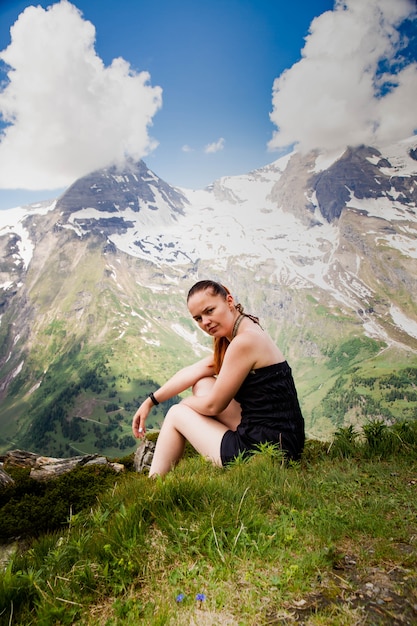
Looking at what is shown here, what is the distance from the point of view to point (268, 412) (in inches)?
222

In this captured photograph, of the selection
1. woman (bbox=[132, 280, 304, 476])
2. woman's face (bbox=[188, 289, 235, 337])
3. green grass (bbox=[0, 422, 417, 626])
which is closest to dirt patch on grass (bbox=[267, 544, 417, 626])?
green grass (bbox=[0, 422, 417, 626])

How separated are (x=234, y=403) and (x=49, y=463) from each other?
22.7ft

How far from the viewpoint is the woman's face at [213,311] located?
570 centimetres

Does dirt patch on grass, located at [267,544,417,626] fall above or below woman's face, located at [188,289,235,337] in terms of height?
below

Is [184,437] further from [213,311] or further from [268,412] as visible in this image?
[213,311]

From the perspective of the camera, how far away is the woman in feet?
17.7

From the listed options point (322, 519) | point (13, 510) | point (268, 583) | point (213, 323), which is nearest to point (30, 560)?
point (268, 583)

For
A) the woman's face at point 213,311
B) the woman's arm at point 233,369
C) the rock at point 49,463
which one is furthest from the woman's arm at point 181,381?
the rock at point 49,463

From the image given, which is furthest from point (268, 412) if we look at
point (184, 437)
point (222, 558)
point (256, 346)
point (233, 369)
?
point (222, 558)

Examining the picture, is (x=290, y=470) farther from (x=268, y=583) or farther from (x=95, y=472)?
(x=95, y=472)

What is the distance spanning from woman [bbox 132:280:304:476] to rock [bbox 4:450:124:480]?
410 centimetres

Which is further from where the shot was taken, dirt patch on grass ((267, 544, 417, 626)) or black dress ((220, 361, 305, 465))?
black dress ((220, 361, 305, 465))

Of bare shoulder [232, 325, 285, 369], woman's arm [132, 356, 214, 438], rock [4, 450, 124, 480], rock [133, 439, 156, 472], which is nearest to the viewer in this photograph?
bare shoulder [232, 325, 285, 369]

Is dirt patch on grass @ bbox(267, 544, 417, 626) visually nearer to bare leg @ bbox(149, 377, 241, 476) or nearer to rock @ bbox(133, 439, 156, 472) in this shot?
bare leg @ bbox(149, 377, 241, 476)
